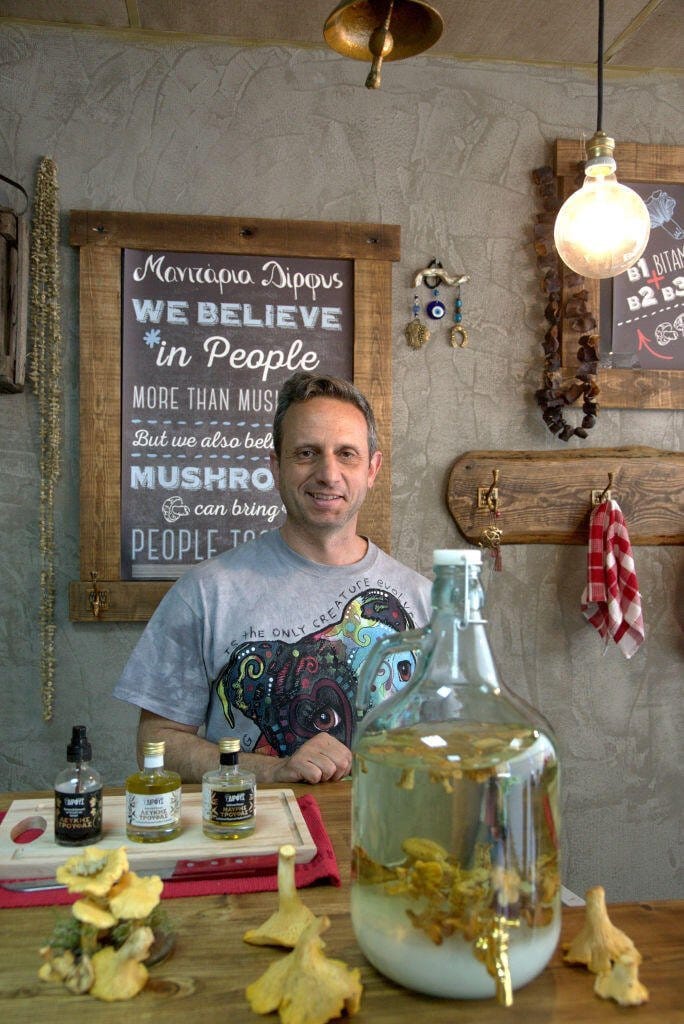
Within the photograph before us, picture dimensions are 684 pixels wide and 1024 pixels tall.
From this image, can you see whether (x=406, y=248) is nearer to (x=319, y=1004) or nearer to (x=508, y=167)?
(x=508, y=167)

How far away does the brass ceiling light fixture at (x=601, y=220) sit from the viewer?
1.95 metres

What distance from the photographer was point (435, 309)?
2.67 m

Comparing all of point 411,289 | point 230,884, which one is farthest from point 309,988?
point 411,289

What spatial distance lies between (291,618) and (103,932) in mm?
1053

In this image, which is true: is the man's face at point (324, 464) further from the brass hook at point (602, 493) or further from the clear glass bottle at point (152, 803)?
the brass hook at point (602, 493)

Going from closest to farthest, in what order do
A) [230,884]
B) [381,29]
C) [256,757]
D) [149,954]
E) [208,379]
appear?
[149,954] < [230,884] < [381,29] < [256,757] < [208,379]

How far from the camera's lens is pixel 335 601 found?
1853mm

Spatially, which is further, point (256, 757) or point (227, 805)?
point (256, 757)

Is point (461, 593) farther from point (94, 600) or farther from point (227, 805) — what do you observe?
point (94, 600)

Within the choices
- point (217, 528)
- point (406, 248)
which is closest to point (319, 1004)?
point (217, 528)

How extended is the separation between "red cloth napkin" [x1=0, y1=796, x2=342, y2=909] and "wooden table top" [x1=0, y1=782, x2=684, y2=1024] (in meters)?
0.02

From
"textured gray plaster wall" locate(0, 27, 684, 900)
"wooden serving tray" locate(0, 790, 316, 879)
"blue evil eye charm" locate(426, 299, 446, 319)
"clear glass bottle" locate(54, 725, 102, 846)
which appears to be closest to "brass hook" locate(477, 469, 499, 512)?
"textured gray plaster wall" locate(0, 27, 684, 900)

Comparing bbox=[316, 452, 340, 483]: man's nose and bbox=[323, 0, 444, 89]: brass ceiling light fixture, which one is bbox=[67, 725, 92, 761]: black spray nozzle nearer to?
bbox=[316, 452, 340, 483]: man's nose

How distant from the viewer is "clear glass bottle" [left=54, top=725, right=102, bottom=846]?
1062 millimetres
